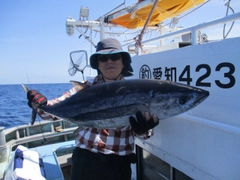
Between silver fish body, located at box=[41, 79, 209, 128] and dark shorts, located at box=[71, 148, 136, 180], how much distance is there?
0.61 meters

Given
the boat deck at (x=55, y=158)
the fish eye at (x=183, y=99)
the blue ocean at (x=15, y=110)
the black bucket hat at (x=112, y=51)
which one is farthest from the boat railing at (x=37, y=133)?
the fish eye at (x=183, y=99)

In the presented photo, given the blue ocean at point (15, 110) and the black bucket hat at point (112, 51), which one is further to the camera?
the blue ocean at point (15, 110)

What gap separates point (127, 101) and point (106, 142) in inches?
Result: 30.3

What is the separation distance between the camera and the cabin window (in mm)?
2636

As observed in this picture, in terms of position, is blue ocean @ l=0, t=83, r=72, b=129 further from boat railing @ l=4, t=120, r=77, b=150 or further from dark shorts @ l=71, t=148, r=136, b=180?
boat railing @ l=4, t=120, r=77, b=150

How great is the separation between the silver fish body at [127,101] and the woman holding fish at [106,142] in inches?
15.8

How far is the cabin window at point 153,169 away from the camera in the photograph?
2.64 m

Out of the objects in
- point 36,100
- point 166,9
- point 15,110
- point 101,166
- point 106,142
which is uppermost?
point 166,9

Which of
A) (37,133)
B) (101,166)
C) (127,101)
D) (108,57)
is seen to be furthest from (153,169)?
(37,133)

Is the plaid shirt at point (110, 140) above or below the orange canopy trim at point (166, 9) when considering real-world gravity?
below

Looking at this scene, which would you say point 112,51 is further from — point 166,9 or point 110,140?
point 166,9

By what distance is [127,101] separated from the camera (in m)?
1.68

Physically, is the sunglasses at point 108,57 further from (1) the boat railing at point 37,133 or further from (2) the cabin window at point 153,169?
(1) the boat railing at point 37,133

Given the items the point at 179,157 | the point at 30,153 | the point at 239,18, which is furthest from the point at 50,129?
the point at 239,18
